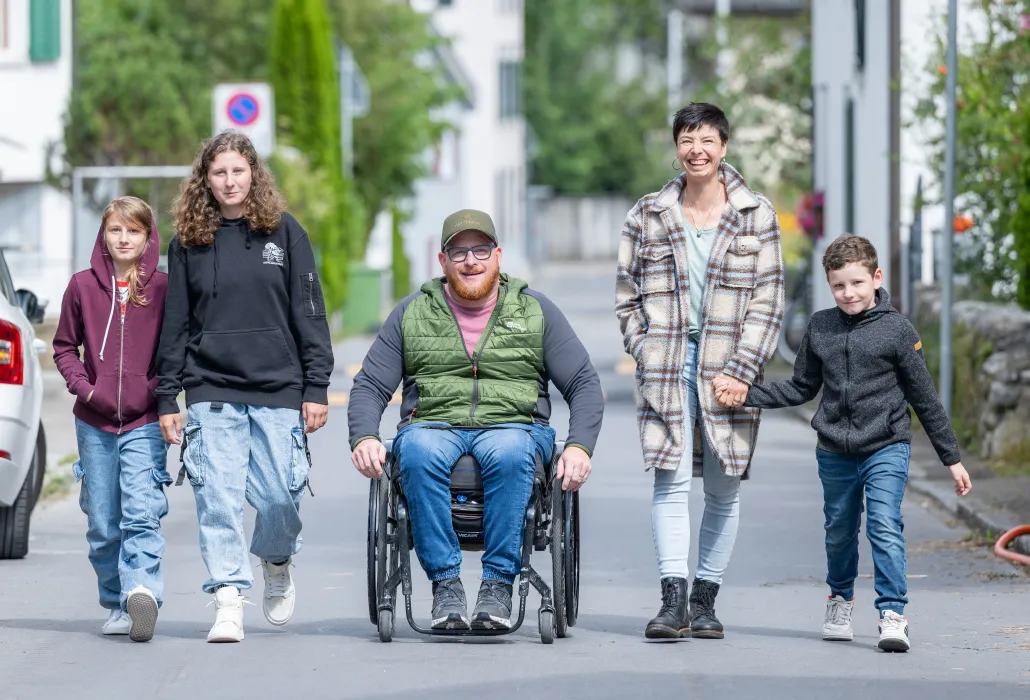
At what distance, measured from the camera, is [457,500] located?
22.4 feet

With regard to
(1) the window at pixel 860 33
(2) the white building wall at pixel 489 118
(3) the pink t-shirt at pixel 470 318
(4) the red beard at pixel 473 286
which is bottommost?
(3) the pink t-shirt at pixel 470 318

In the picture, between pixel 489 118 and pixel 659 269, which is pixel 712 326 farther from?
pixel 489 118

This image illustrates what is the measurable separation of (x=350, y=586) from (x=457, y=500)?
1.67 metres

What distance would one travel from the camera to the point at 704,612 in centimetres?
699

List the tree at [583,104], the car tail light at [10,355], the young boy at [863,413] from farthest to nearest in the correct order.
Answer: the tree at [583,104]
the car tail light at [10,355]
the young boy at [863,413]

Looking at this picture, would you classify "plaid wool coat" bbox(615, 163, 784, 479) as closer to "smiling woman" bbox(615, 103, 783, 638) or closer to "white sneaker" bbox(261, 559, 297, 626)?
"smiling woman" bbox(615, 103, 783, 638)

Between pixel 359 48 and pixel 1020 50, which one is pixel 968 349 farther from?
pixel 359 48

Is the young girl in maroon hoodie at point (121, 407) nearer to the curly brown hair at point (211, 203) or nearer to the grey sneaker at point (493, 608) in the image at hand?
the curly brown hair at point (211, 203)

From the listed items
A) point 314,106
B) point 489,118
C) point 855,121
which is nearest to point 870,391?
point 855,121

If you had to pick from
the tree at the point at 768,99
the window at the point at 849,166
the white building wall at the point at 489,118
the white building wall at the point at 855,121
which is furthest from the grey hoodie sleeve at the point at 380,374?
the white building wall at the point at 489,118

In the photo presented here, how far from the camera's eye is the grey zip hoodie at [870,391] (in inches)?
267

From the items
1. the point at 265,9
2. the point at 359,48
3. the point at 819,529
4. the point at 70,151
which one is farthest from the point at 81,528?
the point at 359,48

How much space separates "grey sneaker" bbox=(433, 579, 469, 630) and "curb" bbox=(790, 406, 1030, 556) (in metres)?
3.22

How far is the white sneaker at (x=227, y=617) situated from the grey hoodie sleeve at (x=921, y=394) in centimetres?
243
